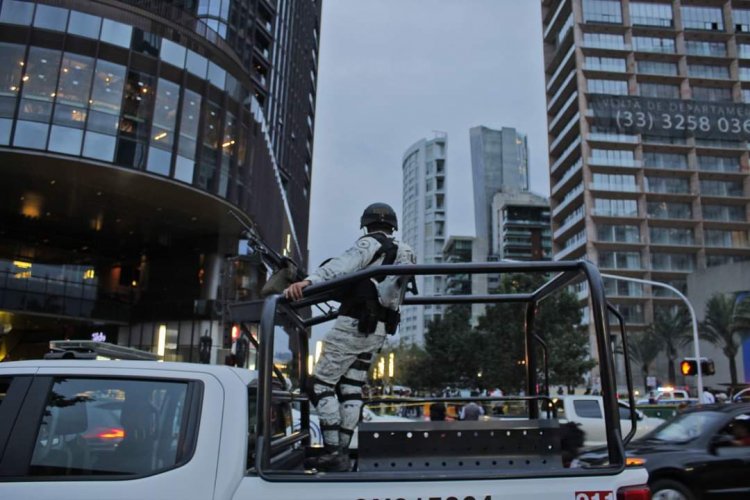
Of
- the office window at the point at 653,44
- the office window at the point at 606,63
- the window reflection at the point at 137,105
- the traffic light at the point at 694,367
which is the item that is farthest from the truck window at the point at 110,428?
the office window at the point at 653,44

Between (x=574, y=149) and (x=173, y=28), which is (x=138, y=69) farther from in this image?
(x=574, y=149)

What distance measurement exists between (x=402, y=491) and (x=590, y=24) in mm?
77363

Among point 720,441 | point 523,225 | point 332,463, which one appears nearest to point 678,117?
point 720,441

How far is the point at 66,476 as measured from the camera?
8.17 feet

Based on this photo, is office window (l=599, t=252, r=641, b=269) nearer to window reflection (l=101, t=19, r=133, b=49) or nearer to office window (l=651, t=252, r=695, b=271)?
office window (l=651, t=252, r=695, b=271)

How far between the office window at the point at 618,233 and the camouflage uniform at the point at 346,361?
66500 mm

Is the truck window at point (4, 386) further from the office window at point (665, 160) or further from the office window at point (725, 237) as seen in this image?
the office window at point (725, 237)

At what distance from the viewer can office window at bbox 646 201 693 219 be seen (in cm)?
6681

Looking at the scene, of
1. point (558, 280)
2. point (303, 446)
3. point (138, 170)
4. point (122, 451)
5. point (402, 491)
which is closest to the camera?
point (402, 491)

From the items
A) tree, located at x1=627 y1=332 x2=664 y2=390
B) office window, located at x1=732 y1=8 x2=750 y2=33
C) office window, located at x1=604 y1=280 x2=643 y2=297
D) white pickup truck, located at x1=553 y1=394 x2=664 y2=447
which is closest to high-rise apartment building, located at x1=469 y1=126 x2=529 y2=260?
office window, located at x1=732 y1=8 x2=750 y2=33

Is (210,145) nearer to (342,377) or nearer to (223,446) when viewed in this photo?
(342,377)

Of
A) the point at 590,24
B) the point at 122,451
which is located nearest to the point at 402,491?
the point at 122,451

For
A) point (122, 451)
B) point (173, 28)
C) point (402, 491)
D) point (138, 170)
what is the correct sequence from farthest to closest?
point (173, 28), point (138, 170), point (122, 451), point (402, 491)

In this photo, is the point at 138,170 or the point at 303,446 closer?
the point at 303,446
